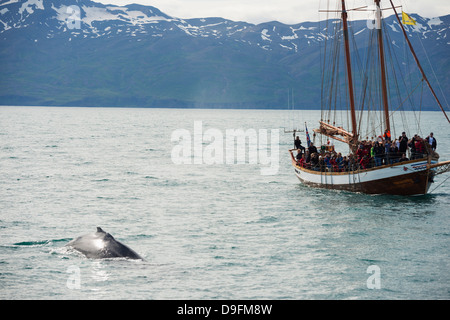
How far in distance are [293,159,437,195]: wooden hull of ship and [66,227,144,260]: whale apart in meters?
26.2

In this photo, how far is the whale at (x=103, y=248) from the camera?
1065 inches

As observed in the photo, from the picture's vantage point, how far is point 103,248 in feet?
89.6

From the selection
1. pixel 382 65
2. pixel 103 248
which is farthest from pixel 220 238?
pixel 382 65

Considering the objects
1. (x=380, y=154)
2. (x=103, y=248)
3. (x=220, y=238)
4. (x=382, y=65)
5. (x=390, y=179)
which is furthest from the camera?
(x=382, y=65)

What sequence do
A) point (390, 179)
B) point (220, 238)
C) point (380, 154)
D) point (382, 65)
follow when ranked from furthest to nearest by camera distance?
point (382, 65), point (390, 179), point (380, 154), point (220, 238)

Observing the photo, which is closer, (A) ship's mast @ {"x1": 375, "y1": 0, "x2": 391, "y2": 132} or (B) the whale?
(B) the whale

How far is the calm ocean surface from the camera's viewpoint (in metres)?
24.5

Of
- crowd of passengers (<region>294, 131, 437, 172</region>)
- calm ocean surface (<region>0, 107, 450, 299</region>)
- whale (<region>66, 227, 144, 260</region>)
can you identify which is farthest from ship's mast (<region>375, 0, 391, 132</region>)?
whale (<region>66, 227, 144, 260</region>)

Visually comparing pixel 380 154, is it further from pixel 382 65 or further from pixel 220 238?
pixel 220 238

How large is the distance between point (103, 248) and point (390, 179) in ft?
91.8

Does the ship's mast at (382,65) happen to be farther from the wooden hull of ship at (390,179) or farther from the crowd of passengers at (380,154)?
the wooden hull of ship at (390,179)

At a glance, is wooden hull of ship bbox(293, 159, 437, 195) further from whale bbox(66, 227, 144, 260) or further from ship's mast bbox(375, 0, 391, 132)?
whale bbox(66, 227, 144, 260)
